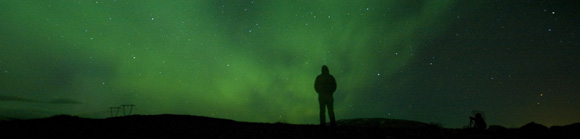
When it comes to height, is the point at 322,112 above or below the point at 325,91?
below

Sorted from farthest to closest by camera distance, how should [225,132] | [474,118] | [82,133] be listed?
[474,118], [225,132], [82,133]

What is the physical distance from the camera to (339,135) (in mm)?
5691

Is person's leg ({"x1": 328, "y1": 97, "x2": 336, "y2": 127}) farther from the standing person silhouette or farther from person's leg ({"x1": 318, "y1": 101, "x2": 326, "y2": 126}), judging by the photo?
person's leg ({"x1": 318, "y1": 101, "x2": 326, "y2": 126})

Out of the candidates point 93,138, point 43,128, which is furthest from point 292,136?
point 43,128

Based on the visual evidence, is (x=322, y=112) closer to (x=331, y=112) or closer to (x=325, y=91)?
(x=331, y=112)

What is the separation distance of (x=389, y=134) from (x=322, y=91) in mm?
3974

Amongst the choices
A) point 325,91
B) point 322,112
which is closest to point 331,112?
point 322,112

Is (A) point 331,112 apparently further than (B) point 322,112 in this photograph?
No

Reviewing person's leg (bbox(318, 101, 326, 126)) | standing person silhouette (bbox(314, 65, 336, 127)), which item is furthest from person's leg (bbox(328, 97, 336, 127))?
person's leg (bbox(318, 101, 326, 126))

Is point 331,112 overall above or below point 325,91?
below

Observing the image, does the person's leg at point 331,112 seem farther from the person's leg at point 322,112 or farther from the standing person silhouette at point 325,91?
the person's leg at point 322,112

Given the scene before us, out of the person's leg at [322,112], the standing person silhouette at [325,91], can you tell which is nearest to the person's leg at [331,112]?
the standing person silhouette at [325,91]

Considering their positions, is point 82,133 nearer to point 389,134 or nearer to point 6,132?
point 6,132

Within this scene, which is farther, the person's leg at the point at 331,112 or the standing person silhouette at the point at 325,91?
the standing person silhouette at the point at 325,91
